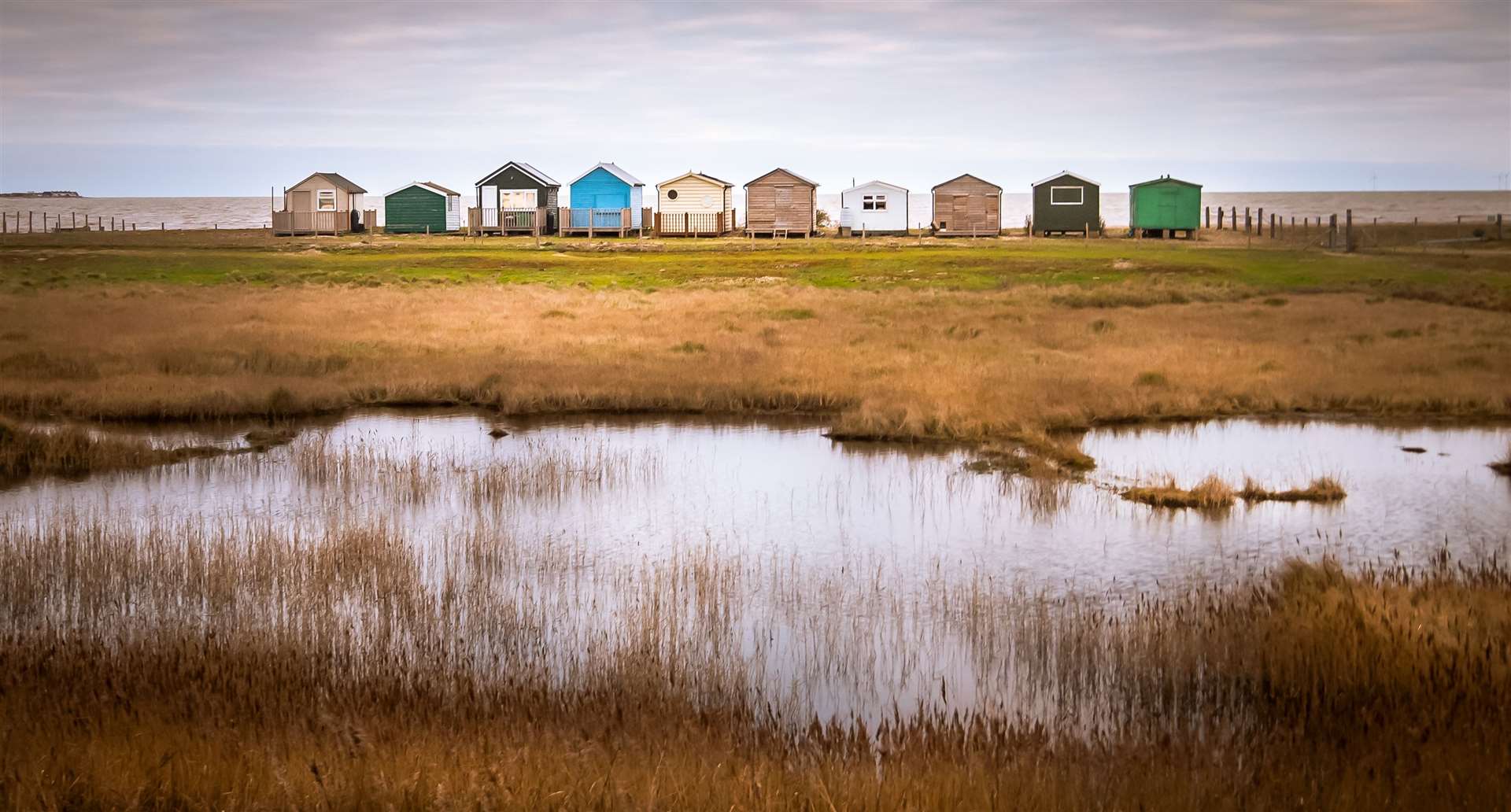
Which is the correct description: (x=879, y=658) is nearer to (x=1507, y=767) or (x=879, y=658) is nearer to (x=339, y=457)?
(x=1507, y=767)

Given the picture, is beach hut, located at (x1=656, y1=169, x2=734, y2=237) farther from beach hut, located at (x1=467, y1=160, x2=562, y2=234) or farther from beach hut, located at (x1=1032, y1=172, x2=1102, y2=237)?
beach hut, located at (x1=1032, y1=172, x2=1102, y2=237)

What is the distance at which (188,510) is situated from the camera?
15.1 metres

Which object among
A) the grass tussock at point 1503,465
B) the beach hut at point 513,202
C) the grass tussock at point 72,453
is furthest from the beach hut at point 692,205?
the grass tussock at point 1503,465

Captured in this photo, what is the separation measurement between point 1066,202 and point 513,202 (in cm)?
3452

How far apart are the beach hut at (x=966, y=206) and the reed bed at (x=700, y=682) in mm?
72884

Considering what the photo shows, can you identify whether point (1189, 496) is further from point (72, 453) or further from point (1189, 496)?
point (72, 453)

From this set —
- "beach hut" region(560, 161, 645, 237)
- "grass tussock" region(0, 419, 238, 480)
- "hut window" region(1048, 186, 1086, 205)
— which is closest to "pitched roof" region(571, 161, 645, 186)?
"beach hut" region(560, 161, 645, 237)

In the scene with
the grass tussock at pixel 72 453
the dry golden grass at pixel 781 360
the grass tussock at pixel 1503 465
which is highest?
the dry golden grass at pixel 781 360

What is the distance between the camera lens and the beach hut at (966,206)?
275 feet

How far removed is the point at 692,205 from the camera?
85.6 metres

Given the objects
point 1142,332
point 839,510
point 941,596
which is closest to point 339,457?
point 839,510

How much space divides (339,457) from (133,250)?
5841cm

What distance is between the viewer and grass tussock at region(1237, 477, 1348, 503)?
15898 mm

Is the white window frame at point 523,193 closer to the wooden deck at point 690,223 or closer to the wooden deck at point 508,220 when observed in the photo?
the wooden deck at point 508,220
